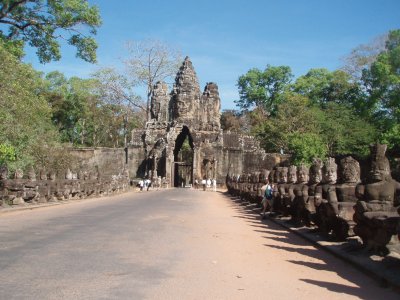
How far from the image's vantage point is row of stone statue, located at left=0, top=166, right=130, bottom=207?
1650 cm

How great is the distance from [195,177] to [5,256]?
41826 mm

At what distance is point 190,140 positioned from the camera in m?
52.1

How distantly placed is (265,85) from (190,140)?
22.6 metres

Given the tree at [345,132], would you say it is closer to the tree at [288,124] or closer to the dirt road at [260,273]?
the tree at [288,124]

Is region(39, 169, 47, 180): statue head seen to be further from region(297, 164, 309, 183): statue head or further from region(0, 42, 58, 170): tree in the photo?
region(297, 164, 309, 183): statue head

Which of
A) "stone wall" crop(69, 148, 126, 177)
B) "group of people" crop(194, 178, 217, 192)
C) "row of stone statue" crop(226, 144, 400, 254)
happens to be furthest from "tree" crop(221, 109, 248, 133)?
"row of stone statue" crop(226, 144, 400, 254)

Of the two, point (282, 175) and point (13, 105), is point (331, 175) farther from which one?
point (13, 105)

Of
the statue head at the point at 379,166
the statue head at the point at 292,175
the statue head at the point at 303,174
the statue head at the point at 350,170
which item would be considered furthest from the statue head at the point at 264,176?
the statue head at the point at 379,166

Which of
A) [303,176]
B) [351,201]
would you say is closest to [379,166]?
[351,201]

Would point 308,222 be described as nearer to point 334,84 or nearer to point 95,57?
point 95,57

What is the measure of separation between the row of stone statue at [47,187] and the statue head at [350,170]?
11271 mm

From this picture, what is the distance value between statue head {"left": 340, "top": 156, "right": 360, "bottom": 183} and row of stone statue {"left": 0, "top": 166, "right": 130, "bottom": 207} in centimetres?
1127

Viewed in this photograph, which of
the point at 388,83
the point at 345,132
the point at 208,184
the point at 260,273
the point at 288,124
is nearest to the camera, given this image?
the point at 260,273

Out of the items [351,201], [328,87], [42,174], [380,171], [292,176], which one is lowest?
[351,201]
